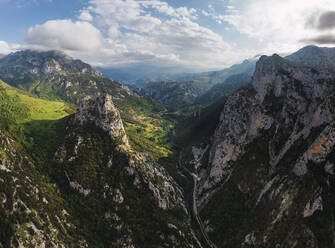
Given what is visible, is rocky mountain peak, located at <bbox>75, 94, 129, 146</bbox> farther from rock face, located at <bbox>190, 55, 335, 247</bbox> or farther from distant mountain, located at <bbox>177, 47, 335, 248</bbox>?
rock face, located at <bbox>190, 55, 335, 247</bbox>

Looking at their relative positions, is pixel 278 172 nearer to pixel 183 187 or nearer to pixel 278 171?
pixel 278 171

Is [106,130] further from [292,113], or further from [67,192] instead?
[292,113]

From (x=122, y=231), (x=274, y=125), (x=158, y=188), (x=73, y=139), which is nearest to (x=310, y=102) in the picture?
(x=274, y=125)

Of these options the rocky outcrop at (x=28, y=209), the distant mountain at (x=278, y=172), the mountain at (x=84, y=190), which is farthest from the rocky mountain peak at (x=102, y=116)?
the distant mountain at (x=278, y=172)

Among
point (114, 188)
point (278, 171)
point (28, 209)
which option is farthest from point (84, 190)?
point (278, 171)

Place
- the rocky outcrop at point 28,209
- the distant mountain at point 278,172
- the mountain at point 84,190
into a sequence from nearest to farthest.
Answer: the rocky outcrop at point 28,209
the mountain at point 84,190
the distant mountain at point 278,172

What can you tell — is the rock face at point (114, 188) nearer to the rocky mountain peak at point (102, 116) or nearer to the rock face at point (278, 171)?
the rocky mountain peak at point (102, 116)

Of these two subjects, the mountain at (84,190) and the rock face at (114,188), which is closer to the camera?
the mountain at (84,190)
